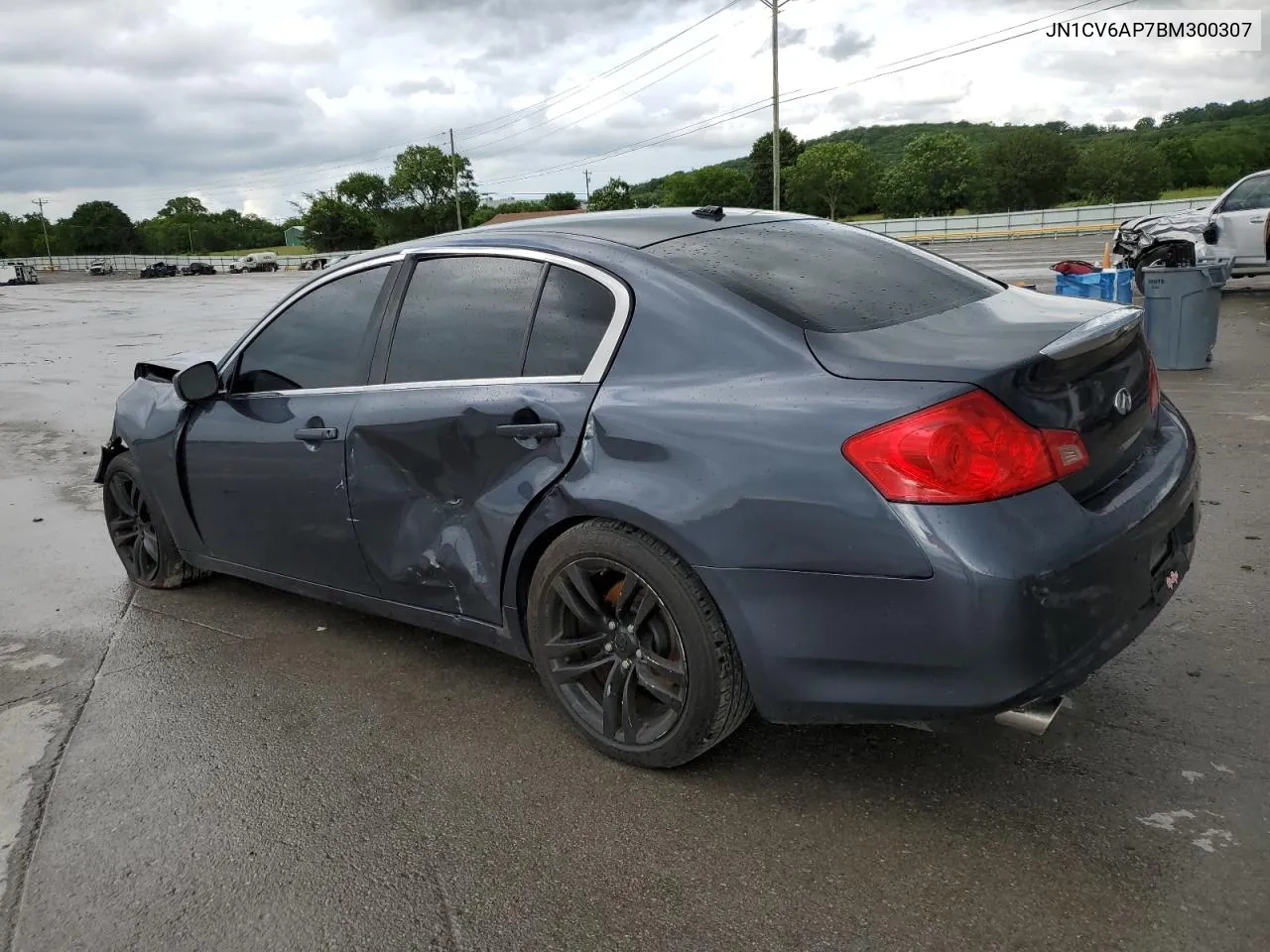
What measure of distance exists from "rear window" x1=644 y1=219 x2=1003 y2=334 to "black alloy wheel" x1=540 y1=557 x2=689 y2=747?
2.99ft

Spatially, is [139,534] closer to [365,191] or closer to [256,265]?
[256,265]

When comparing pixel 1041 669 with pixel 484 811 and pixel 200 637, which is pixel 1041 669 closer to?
pixel 484 811

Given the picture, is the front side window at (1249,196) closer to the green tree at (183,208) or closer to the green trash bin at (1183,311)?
the green trash bin at (1183,311)

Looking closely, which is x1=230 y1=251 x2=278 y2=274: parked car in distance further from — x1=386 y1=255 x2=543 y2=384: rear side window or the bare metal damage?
x1=386 y1=255 x2=543 y2=384: rear side window

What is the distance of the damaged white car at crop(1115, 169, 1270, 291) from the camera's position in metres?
14.1

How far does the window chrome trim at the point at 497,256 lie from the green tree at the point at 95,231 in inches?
6081

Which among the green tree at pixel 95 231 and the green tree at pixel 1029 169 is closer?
the green tree at pixel 1029 169

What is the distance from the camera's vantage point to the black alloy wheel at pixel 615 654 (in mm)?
2850

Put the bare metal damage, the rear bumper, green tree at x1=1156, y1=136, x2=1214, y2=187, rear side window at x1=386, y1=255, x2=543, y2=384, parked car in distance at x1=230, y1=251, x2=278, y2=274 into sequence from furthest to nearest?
parked car in distance at x1=230, y1=251, x2=278, y2=274 < green tree at x1=1156, y1=136, x2=1214, y2=187 < the bare metal damage < rear side window at x1=386, y1=255, x2=543, y2=384 < the rear bumper

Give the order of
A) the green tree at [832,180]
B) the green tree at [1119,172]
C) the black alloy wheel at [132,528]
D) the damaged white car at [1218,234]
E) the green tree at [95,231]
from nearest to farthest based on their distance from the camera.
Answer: the black alloy wheel at [132,528], the damaged white car at [1218,234], the green tree at [1119,172], the green tree at [832,180], the green tree at [95,231]

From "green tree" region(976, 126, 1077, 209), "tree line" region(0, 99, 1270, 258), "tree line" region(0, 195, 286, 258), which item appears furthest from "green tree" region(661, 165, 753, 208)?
"tree line" region(0, 195, 286, 258)

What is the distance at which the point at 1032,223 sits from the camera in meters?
48.9

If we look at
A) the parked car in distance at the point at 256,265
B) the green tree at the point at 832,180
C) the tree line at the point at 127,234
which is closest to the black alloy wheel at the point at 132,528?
the parked car in distance at the point at 256,265

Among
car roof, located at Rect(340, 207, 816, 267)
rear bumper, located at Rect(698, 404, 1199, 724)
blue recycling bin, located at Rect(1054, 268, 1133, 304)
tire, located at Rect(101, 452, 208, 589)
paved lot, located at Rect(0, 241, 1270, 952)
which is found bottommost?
paved lot, located at Rect(0, 241, 1270, 952)
